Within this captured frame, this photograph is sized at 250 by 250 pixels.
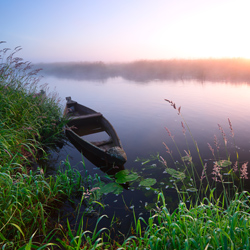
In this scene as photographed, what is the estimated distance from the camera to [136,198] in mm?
4953

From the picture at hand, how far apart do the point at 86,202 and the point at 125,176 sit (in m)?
1.45

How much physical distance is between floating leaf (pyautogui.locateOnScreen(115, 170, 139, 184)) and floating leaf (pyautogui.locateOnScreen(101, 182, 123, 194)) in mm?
192

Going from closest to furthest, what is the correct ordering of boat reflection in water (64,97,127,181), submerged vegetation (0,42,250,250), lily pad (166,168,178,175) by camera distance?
submerged vegetation (0,42,250,250), lily pad (166,168,178,175), boat reflection in water (64,97,127,181)

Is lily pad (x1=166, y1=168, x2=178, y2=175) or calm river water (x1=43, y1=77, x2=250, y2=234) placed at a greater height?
calm river water (x1=43, y1=77, x2=250, y2=234)

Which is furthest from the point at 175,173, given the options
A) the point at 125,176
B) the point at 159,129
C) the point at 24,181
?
the point at 159,129

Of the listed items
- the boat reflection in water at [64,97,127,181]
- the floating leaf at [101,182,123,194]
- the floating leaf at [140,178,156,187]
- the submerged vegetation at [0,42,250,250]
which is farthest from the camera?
the boat reflection in water at [64,97,127,181]

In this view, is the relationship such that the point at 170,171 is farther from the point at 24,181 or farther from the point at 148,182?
the point at 24,181

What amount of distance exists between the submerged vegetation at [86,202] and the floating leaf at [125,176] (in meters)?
0.03

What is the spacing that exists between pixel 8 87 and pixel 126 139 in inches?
202

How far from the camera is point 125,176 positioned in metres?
5.77

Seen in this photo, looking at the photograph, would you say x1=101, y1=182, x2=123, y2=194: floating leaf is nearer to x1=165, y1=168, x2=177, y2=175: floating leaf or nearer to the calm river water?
the calm river water

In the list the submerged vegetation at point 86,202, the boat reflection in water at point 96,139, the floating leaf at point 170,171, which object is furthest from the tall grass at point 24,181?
the floating leaf at point 170,171

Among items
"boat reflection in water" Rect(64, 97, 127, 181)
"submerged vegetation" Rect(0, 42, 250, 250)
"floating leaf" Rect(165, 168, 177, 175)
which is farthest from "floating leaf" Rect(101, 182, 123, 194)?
"floating leaf" Rect(165, 168, 177, 175)

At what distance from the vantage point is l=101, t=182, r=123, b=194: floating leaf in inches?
200
